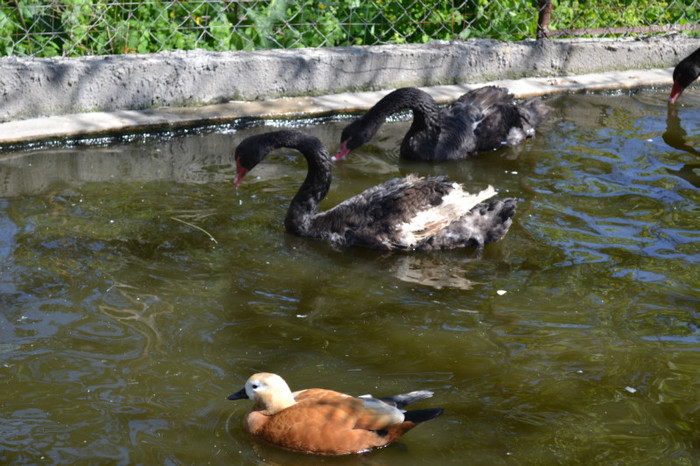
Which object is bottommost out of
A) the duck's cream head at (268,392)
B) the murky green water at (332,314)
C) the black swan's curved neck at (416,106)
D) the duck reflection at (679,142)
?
the murky green water at (332,314)

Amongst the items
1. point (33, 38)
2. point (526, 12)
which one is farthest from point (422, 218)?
point (526, 12)

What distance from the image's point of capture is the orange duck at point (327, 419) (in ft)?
13.7

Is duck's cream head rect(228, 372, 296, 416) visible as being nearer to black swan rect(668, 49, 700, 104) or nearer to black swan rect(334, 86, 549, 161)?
black swan rect(334, 86, 549, 161)

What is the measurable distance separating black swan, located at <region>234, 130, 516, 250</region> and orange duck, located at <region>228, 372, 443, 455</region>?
8.06 feet

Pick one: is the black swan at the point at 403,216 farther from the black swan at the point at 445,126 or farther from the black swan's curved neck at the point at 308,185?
the black swan at the point at 445,126

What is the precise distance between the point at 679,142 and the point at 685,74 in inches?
55.0

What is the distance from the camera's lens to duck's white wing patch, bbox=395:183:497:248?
261 inches

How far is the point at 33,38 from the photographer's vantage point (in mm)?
9586

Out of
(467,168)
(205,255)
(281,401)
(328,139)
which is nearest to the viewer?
(281,401)

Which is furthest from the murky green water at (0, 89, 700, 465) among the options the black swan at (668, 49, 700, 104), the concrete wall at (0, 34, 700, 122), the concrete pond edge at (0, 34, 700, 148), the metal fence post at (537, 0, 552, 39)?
the metal fence post at (537, 0, 552, 39)

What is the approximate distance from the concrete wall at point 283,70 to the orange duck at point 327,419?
18.4ft

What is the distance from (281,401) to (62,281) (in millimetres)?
2267

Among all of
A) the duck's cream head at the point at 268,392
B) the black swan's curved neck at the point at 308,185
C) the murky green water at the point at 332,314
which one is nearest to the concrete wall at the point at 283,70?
the murky green water at the point at 332,314

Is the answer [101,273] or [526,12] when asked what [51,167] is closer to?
[101,273]
